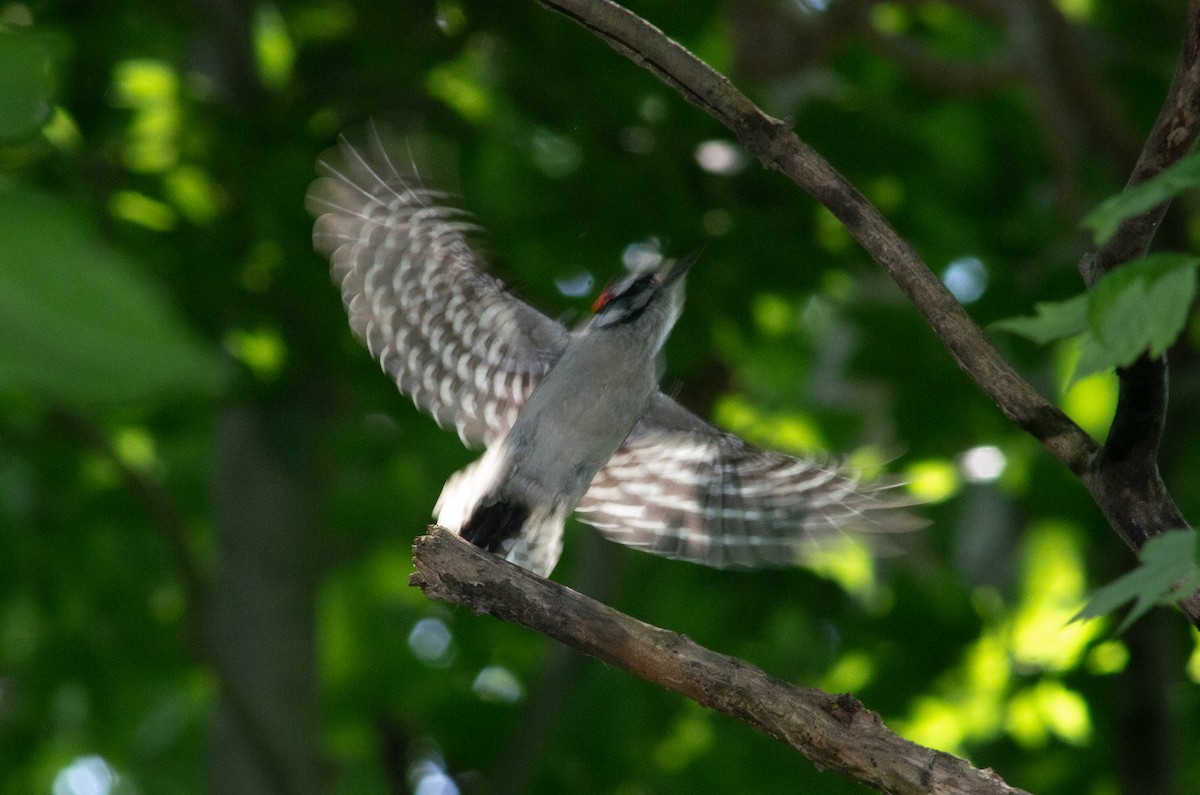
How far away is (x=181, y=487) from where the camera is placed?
20.7ft

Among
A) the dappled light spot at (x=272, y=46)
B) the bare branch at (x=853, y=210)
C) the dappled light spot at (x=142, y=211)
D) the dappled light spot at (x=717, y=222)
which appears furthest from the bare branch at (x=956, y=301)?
the dappled light spot at (x=272, y=46)

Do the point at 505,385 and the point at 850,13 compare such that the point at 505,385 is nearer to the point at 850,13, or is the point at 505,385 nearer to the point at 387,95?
the point at 387,95

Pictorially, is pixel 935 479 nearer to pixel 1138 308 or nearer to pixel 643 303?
pixel 643 303

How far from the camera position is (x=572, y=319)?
166 inches

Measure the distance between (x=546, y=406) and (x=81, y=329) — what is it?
2831mm

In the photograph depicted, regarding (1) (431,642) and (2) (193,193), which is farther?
(1) (431,642)

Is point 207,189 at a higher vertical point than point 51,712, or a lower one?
higher

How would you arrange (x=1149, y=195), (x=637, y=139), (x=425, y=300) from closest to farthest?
(x=1149, y=195) → (x=425, y=300) → (x=637, y=139)

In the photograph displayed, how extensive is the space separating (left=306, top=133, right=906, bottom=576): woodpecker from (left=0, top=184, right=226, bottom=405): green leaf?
276 centimetres

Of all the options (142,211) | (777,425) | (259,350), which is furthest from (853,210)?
(777,425)

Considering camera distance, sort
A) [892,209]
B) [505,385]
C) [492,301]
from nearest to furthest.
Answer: [492,301] < [505,385] < [892,209]

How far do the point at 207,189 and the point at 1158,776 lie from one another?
4.33 metres

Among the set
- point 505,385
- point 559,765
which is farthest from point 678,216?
point 559,765

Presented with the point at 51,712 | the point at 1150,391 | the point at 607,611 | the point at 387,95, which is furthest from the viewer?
the point at 51,712
